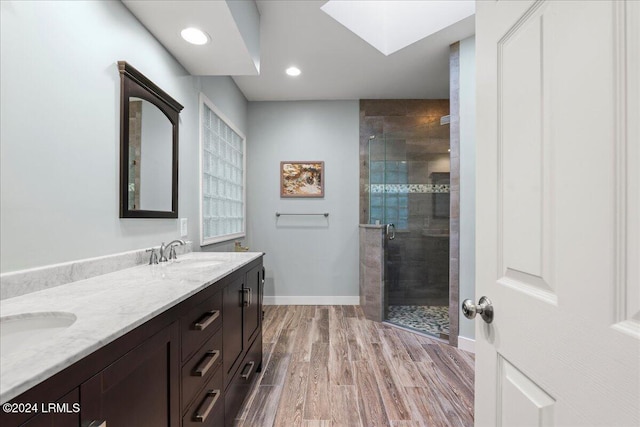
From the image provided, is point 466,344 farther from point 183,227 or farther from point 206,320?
point 183,227

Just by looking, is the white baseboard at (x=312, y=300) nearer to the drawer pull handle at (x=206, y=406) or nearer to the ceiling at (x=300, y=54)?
the drawer pull handle at (x=206, y=406)

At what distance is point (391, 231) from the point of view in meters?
3.17

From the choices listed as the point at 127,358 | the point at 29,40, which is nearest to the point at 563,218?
the point at 127,358

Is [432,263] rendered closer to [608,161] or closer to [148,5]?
[608,161]

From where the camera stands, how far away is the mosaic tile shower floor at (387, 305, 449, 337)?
9.11 feet

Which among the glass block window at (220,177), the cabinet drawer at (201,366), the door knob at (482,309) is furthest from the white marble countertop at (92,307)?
the glass block window at (220,177)

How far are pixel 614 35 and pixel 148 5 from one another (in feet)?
5.99

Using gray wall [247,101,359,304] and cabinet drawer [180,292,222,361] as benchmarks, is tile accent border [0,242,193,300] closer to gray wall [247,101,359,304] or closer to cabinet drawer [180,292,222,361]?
cabinet drawer [180,292,222,361]

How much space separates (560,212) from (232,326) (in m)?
1.42

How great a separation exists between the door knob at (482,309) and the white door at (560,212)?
2cm

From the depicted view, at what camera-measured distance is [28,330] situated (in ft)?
2.62

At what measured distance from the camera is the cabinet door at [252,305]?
5.57 ft

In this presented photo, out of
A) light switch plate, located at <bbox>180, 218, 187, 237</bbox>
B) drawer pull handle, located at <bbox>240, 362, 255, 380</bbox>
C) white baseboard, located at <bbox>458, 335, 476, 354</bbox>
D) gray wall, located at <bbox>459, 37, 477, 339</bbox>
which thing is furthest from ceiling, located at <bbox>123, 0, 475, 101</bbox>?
white baseboard, located at <bbox>458, 335, 476, 354</bbox>

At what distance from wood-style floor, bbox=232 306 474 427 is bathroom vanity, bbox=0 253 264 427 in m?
0.34
